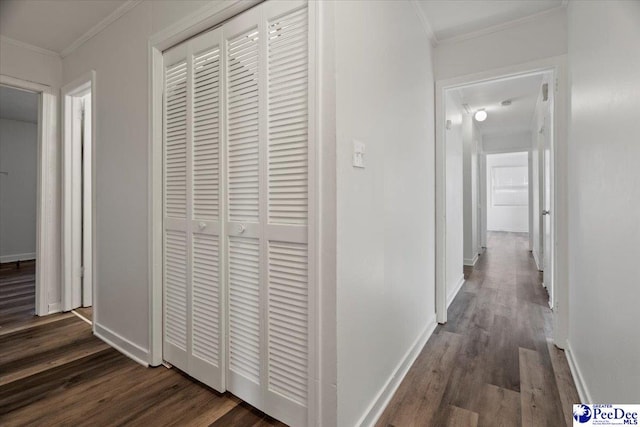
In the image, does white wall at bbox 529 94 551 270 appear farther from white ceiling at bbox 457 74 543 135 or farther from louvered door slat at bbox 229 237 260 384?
louvered door slat at bbox 229 237 260 384

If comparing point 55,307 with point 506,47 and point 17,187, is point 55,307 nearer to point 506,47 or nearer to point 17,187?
point 17,187

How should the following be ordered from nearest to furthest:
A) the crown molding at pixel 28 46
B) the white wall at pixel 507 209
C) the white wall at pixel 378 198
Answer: the white wall at pixel 378 198 → the crown molding at pixel 28 46 → the white wall at pixel 507 209

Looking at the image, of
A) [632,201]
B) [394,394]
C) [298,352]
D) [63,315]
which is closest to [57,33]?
[63,315]

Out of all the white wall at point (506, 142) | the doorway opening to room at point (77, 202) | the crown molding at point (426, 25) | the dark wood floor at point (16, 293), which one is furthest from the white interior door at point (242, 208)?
the white wall at point (506, 142)

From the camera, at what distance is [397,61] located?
6.30 feet

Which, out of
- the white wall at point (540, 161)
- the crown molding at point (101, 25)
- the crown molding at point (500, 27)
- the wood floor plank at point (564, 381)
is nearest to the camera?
the wood floor plank at point (564, 381)

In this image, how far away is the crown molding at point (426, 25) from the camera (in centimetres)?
224

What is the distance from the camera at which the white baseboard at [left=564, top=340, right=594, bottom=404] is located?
1614mm

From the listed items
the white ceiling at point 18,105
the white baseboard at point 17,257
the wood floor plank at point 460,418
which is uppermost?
the white ceiling at point 18,105

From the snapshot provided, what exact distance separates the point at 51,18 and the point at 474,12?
3.26 metres

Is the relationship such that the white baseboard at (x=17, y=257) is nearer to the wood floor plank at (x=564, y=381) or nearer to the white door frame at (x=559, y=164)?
the white door frame at (x=559, y=164)

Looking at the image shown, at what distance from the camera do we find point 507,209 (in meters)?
9.99

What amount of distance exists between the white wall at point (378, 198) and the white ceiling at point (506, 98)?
195 cm

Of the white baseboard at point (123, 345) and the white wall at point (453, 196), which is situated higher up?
the white wall at point (453, 196)
